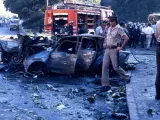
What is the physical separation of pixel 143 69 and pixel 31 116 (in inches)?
277

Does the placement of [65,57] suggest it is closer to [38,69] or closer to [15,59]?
[38,69]

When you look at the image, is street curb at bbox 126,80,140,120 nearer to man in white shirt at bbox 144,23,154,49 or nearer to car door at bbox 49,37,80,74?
car door at bbox 49,37,80,74

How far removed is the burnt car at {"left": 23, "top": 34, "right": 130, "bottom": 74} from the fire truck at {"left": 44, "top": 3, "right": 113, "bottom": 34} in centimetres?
1270

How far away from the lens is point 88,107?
7.55 meters

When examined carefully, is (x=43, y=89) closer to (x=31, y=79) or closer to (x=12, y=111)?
(x=31, y=79)

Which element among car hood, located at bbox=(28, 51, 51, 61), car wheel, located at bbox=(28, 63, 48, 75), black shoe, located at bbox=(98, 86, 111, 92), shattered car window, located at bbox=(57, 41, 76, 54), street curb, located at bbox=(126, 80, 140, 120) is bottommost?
black shoe, located at bbox=(98, 86, 111, 92)

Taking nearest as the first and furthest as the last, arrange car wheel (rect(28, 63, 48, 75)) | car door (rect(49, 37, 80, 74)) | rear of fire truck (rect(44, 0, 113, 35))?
car door (rect(49, 37, 80, 74)), car wheel (rect(28, 63, 48, 75)), rear of fire truck (rect(44, 0, 113, 35))

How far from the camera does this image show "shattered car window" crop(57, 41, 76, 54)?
36.9 feet

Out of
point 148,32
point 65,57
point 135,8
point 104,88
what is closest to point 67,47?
point 65,57

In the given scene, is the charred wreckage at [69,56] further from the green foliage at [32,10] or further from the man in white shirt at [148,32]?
the green foliage at [32,10]

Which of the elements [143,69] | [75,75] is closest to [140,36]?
[143,69]

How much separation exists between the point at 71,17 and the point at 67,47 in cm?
1343

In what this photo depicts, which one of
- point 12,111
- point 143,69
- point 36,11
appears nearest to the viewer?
point 12,111

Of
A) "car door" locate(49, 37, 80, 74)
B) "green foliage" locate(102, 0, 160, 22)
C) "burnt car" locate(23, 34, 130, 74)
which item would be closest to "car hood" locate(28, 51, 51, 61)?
"burnt car" locate(23, 34, 130, 74)
